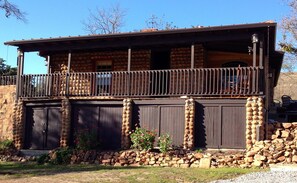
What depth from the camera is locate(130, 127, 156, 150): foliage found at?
54.8ft

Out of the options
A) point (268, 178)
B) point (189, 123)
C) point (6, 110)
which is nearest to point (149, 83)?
point (189, 123)

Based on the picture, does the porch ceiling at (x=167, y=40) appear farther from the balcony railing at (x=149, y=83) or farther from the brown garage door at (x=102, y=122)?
the brown garage door at (x=102, y=122)

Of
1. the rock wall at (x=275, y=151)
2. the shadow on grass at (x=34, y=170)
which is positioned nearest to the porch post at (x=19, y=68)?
the shadow on grass at (x=34, y=170)

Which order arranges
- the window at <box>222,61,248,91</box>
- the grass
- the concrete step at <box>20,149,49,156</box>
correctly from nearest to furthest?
the grass, the window at <box>222,61,248,91</box>, the concrete step at <box>20,149,49,156</box>

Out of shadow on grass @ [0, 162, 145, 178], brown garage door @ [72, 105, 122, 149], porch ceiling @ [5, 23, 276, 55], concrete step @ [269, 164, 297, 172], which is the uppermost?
porch ceiling @ [5, 23, 276, 55]

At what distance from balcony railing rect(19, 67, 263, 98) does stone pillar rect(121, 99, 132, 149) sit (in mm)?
443

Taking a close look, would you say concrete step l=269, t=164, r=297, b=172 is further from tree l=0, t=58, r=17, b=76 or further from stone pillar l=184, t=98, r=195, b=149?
tree l=0, t=58, r=17, b=76

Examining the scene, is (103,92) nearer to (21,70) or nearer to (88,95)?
(88,95)

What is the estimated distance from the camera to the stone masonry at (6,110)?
22969mm

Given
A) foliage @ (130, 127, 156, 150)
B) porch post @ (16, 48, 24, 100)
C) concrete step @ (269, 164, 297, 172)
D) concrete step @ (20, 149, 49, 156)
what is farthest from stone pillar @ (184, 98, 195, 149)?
porch post @ (16, 48, 24, 100)

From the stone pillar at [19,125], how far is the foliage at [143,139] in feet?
19.6

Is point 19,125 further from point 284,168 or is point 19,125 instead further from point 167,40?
point 284,168

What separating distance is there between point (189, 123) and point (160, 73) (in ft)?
8.90

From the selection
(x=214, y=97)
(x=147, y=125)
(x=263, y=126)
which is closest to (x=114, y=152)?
(x=147, y=125)
